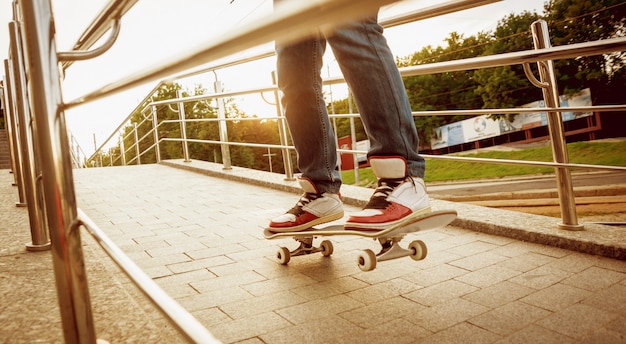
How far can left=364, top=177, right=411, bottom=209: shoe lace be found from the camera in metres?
1.51

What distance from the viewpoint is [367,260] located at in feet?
4.92

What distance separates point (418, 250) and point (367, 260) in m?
0.17

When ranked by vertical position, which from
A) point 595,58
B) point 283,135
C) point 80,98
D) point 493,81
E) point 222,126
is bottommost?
point 80,98

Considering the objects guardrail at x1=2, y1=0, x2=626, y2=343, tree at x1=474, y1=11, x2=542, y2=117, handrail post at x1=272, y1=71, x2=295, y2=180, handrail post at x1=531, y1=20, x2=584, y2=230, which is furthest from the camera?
tree at x1=474, y1=11, x2=542, y2=117

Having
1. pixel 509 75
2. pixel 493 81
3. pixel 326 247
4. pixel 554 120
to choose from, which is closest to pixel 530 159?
pixel 493 81

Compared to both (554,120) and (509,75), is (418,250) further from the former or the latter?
(509,75)

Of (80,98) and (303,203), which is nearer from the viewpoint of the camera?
(80,98)

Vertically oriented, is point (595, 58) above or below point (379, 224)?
above

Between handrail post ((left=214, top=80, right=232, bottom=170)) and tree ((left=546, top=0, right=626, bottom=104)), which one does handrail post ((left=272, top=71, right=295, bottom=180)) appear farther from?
tree ((left=546, top=0, right=626, bottom=104))

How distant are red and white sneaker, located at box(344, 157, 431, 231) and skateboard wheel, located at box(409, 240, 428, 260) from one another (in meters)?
0.10

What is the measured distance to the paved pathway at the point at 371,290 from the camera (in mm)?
1210

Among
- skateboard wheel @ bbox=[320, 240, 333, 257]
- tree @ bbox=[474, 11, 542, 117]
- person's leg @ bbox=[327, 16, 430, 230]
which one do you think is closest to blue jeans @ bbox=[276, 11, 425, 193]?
person's leg @ bbox=[327, 16, 430, 230]

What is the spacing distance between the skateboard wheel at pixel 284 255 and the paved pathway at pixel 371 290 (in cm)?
3

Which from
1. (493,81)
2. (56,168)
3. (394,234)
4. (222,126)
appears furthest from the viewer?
(493,81)
